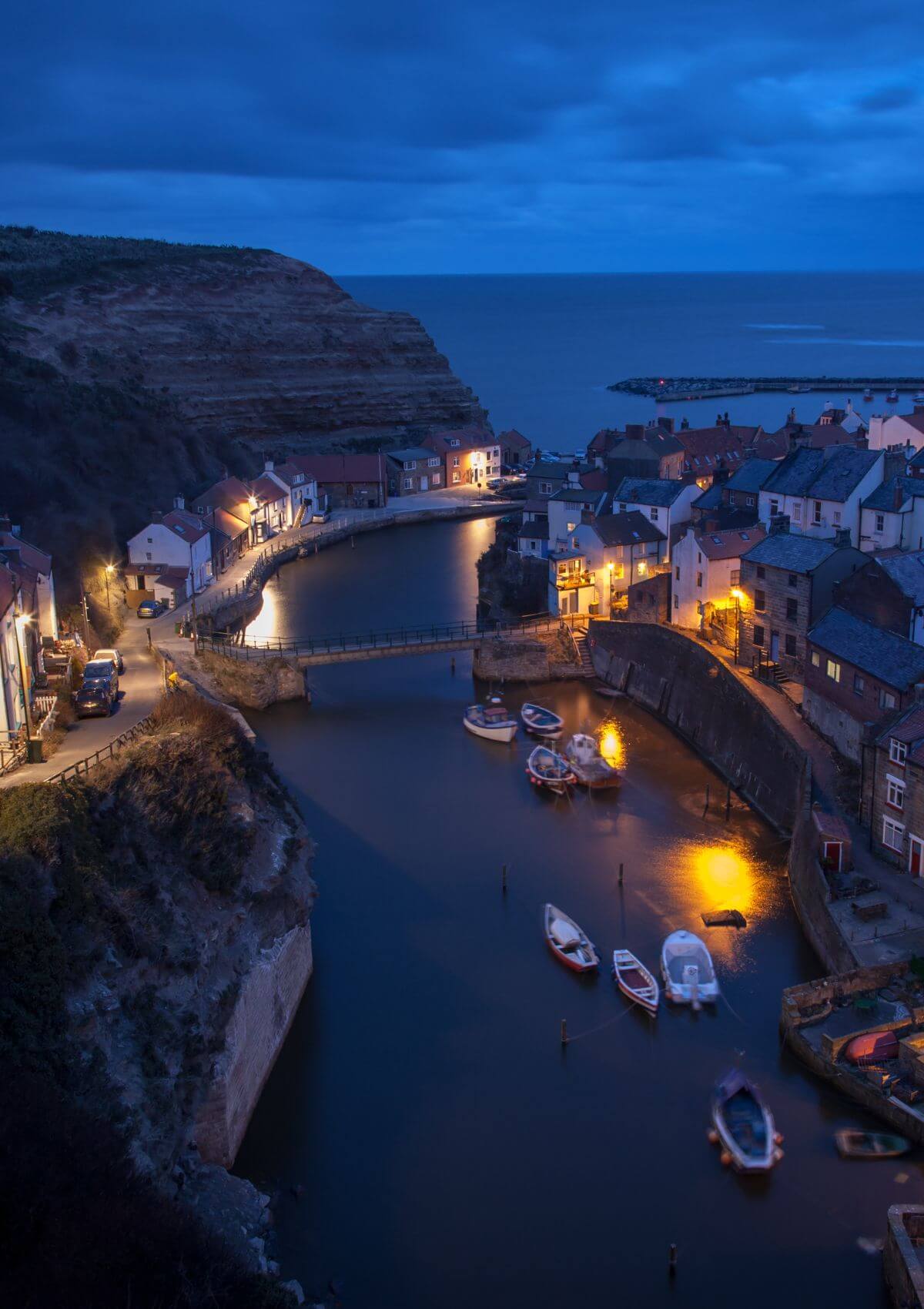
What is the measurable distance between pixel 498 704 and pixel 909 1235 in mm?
26499

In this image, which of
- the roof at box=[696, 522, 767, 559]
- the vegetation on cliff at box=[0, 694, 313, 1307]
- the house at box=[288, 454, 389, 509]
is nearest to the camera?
the vegetation on cliff at box=[0, 694, 313, 1307]

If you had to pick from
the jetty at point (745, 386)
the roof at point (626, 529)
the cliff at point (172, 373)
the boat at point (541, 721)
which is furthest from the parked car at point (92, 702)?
the jetty at point (745, 386)

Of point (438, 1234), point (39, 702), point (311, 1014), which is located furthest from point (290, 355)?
point (438, 1234)

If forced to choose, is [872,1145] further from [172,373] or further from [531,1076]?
[172,373]

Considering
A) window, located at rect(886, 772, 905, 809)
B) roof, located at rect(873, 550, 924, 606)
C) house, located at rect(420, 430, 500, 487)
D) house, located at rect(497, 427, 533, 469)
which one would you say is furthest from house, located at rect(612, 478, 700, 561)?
house, located at rect(497, 427, 533, 469)

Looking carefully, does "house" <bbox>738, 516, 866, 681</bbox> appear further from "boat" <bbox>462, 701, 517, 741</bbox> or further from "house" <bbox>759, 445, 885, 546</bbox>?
"boat" <bbox>462, 701, 517, 741</bbox>

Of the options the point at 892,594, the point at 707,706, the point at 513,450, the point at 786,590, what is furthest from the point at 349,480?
the point at 892,594

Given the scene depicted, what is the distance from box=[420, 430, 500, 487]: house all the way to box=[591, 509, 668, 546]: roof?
38048 millimetres

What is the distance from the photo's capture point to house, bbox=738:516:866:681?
3556 centimetres

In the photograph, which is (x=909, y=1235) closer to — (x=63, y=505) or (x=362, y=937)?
(x=362, y=937)

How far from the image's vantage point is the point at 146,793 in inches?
833

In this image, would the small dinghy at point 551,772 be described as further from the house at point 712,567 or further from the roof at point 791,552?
the house at point 712,567

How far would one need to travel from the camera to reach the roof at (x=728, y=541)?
4147 centimetres

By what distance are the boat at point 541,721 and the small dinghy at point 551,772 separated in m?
3.24
